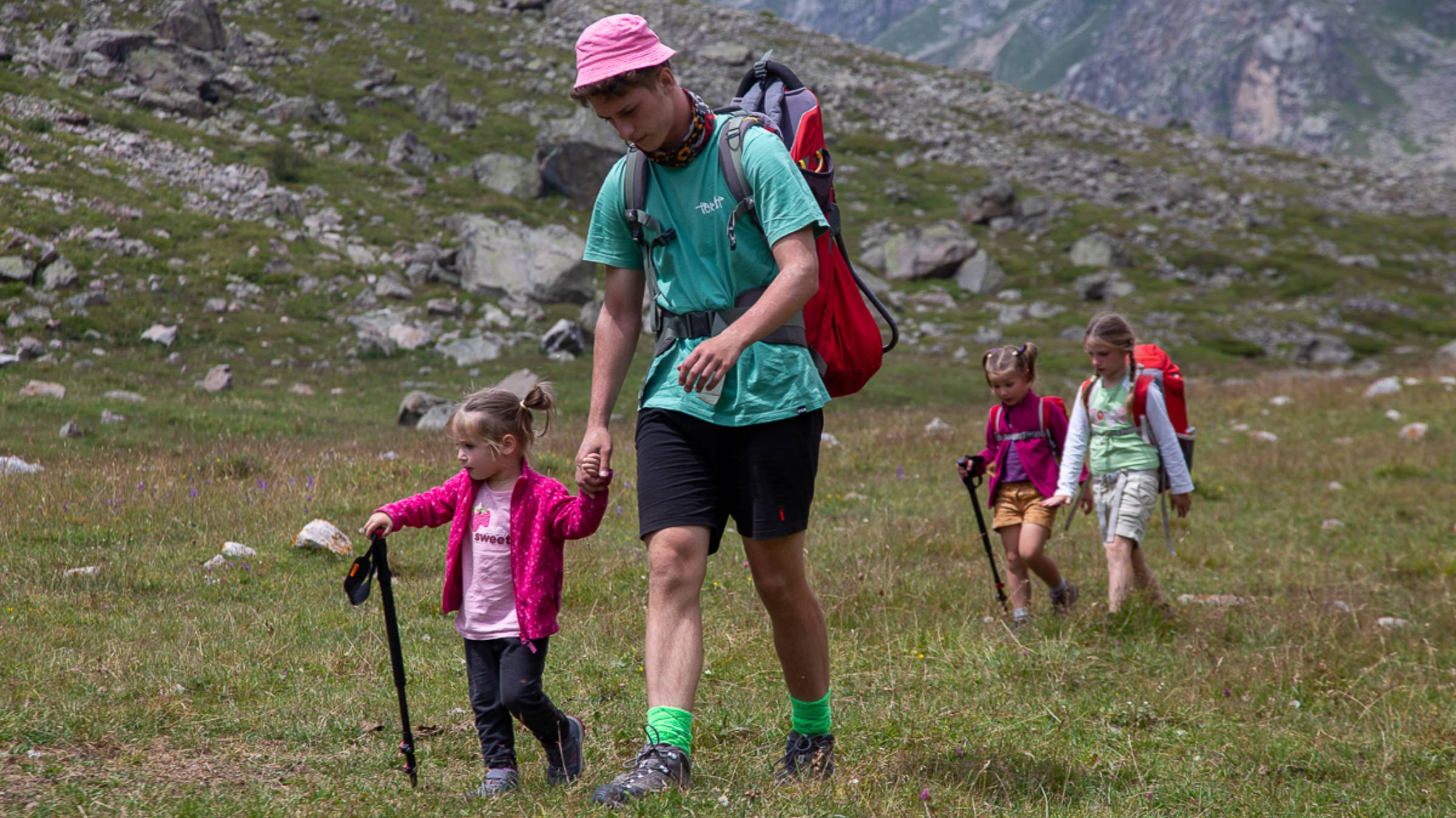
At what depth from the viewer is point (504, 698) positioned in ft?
13.9

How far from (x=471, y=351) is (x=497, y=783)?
19864 millimetres

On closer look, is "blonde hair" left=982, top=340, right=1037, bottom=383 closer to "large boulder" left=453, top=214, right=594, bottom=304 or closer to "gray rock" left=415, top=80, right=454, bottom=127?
"large boulder" left=453, top=214, right=594, bottom=304

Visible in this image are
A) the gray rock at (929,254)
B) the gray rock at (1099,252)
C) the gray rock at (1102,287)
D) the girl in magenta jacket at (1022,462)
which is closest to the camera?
the girl in magenta jacket at (1022,462)

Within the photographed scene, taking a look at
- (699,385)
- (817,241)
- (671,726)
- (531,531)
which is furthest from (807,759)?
(817,241)

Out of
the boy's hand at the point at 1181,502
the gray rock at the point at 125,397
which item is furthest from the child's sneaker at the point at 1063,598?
the gray rock at the point at 125,397

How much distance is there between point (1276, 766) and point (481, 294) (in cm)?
2442

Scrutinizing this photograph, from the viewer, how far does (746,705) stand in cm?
573

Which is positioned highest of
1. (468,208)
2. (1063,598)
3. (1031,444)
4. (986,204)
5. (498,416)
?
(498,416)

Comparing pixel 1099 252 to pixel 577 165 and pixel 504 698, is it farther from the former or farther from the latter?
pixel 504 698

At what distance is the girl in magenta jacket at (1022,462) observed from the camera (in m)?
7.71

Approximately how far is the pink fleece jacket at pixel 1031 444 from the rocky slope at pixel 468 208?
54.1 feet

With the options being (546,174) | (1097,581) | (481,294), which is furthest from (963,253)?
(1097,581)

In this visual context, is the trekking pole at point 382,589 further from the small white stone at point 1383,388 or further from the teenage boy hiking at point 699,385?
the small white stone at point 1383,388

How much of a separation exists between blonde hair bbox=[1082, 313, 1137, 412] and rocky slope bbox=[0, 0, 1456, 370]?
17121 mm
